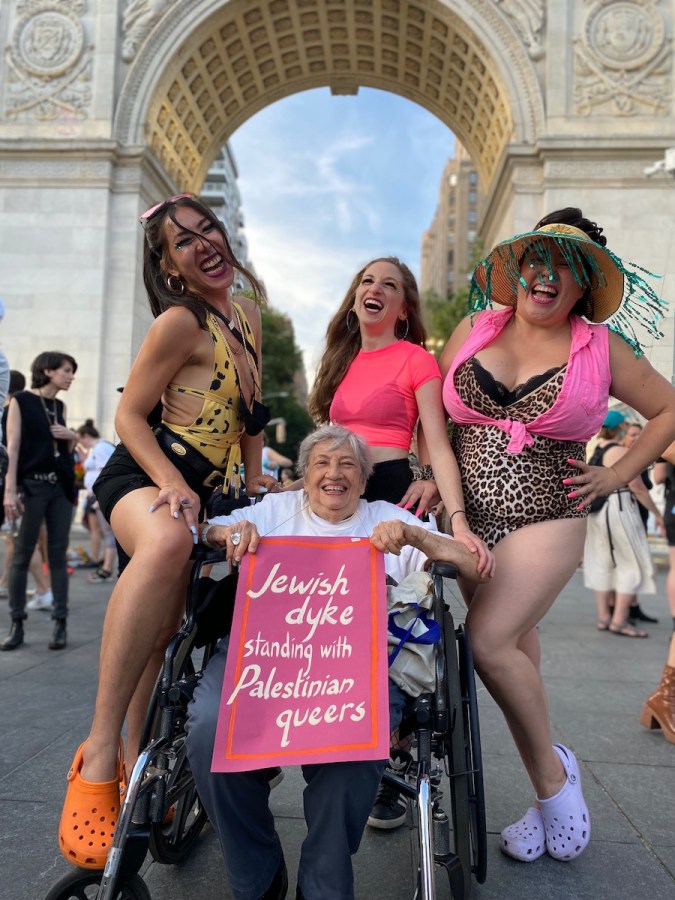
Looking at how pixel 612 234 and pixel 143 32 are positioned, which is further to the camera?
pixel 143 32

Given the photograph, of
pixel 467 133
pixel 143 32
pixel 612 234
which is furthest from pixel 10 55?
pixel 612 234

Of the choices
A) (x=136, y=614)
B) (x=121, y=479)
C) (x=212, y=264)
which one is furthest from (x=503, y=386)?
(x=136, y=614)

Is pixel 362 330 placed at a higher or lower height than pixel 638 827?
higher

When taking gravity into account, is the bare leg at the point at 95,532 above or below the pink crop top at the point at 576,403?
below

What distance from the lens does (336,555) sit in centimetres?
232

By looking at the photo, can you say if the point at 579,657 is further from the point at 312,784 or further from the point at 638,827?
the point at 312,784

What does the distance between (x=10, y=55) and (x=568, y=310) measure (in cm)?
1905

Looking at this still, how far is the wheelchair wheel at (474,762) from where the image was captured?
227 cm

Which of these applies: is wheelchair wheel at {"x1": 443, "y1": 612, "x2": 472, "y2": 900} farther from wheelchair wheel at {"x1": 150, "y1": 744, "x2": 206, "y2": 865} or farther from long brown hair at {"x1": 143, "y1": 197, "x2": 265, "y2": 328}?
long brown hair at {"x1": 143, "y1": 197, "x2": 265, "y2": 328}

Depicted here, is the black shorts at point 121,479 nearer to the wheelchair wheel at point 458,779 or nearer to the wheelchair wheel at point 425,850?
the wheelchair wheel at point 458,779

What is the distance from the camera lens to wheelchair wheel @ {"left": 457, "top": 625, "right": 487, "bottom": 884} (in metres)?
2.27

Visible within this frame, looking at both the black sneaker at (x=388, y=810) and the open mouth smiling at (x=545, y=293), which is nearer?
the open mouth smiling at (x=545, y=293)

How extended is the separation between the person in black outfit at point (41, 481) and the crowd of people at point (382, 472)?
3.33 meters

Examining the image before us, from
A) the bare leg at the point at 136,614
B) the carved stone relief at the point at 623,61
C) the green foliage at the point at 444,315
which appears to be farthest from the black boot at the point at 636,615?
the green foliage at the point at 444,315
